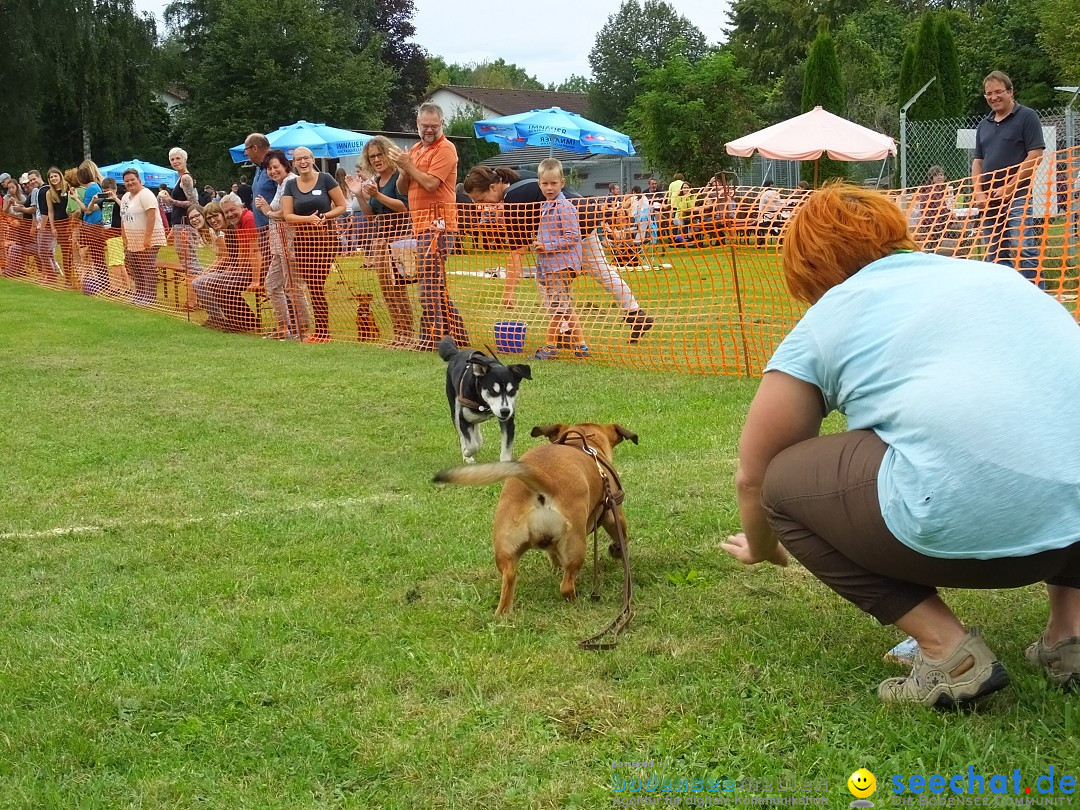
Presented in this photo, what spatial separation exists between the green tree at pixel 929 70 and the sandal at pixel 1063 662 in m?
22.3

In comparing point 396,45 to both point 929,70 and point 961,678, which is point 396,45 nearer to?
point 929,70

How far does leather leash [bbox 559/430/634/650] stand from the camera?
10.3ft

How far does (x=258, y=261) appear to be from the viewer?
1151 cm

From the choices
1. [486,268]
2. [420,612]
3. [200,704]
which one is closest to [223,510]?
[420,612]

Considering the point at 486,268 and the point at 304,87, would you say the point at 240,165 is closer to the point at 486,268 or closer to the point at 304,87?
the point at 304,87

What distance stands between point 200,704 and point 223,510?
6.84 feet

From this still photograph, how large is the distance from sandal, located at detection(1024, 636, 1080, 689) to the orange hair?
1064 millimetres

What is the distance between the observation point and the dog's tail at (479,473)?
9.61ft

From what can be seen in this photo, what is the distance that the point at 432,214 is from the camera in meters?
9.62

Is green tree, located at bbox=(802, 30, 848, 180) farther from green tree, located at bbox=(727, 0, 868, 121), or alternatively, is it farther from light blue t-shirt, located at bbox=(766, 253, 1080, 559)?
green tree, located at bbox=(727, 0, 868, 121)

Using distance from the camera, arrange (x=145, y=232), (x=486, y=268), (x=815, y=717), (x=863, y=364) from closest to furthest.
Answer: (x=863, y=364), (x=815, y=717), (x=486, y=268), (x=145, y=232)

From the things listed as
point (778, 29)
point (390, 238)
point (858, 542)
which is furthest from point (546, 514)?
point (778, 29)

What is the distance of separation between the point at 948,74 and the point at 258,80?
25.6 m

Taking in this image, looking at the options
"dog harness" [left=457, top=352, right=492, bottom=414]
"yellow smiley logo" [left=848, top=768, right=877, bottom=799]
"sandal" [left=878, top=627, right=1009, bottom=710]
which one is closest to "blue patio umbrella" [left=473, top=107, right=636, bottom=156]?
"dog harness" [left=457, top=352, right=492, bottom=414]
